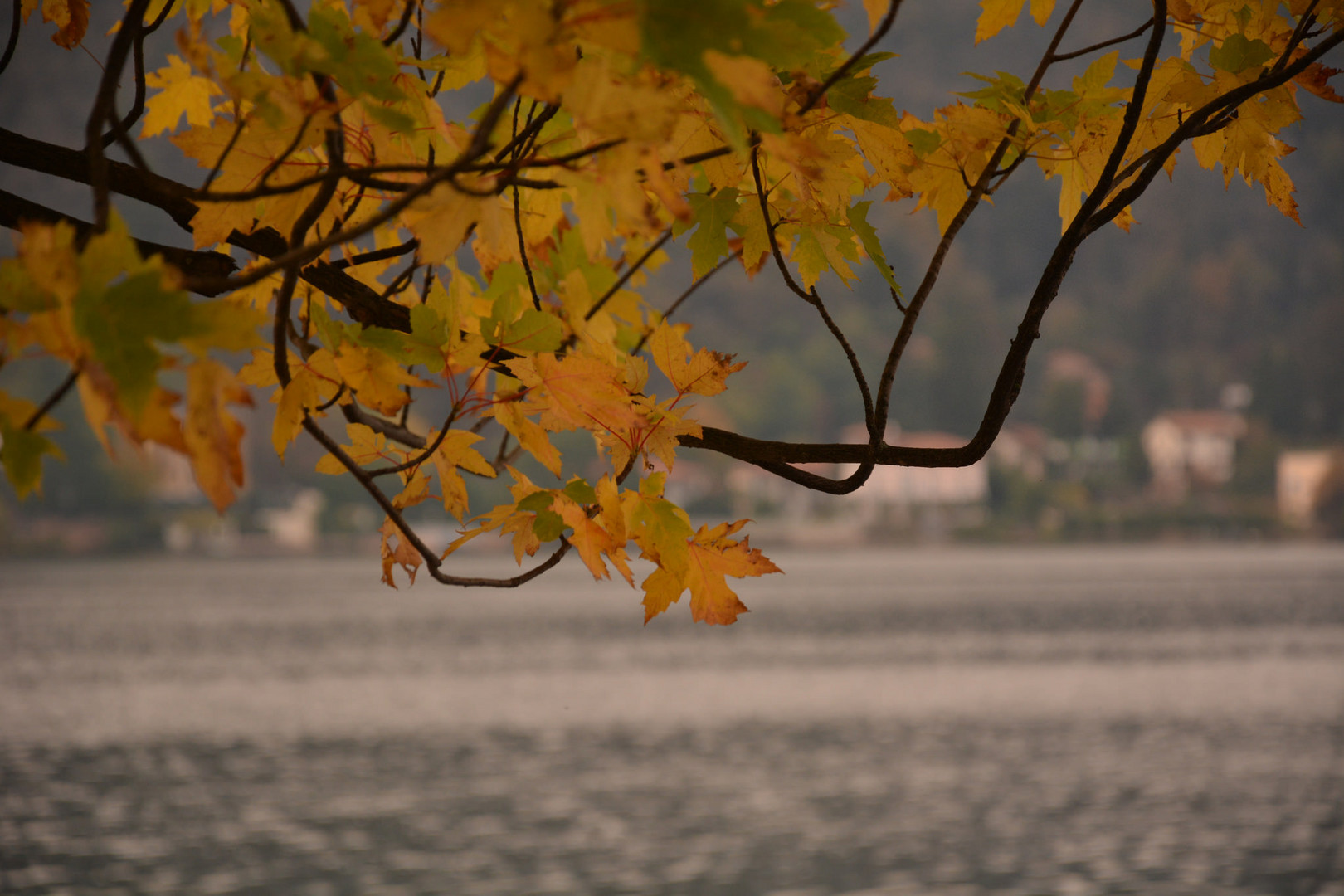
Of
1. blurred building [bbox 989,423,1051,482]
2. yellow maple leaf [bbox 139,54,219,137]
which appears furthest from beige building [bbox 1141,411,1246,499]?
yellow maple leaf [bbox 139,54,219,137]

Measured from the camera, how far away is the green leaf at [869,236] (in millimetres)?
1364

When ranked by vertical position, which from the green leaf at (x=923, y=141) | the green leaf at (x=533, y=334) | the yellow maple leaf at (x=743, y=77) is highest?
the green leaf at (x=923, y=141)

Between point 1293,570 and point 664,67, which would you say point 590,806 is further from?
point 1293,570

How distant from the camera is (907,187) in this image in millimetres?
1521

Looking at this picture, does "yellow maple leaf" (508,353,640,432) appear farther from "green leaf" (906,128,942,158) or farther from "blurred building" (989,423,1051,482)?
"blurred building" (989,423,1051,482)

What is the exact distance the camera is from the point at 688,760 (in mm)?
27516

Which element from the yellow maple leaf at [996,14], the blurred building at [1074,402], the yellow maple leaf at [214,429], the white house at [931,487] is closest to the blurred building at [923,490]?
the white house at [931,487]

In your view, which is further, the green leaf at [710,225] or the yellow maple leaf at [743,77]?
the green leaf at [710,225]

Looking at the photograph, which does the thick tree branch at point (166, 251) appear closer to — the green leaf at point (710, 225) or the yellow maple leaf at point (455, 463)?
the yellow maple leaf at point (455, 463)

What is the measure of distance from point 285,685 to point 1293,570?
261 ft

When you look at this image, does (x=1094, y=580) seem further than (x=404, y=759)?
Yes

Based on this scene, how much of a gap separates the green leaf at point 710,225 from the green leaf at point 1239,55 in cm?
58

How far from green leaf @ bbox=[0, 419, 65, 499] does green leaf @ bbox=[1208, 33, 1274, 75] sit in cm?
128

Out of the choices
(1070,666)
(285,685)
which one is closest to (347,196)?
(285,685)
